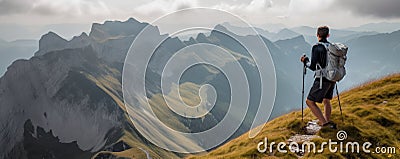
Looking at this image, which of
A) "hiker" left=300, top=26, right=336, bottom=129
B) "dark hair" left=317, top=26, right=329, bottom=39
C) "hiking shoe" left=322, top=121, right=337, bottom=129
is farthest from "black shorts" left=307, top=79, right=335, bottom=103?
"dark hair" left=317, top=26, right=329, bottom=39

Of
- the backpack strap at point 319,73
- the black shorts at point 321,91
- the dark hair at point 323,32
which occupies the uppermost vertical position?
the dark hair at point 323,32

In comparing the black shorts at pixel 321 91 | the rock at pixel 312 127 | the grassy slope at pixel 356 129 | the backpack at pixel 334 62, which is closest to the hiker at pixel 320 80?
the black shorts at pixel 321 91

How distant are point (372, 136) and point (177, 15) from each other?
32.0 ft

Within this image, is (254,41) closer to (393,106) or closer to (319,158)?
(319,158)

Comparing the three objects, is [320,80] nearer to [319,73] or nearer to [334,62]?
[319,73]

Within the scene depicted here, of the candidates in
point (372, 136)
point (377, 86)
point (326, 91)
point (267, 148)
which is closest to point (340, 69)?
point (326, 91)

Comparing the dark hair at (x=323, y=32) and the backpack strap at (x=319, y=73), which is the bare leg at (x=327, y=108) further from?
the dark hair at (x=323, y=32)

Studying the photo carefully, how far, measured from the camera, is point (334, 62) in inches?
562

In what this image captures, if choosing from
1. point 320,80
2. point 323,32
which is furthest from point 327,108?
point 323,32

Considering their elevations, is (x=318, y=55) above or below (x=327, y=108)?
above

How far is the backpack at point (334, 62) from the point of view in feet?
46.1

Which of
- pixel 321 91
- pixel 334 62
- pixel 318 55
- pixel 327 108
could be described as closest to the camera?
pixel 334 62

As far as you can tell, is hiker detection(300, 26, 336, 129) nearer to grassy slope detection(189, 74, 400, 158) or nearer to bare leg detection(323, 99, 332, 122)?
bare leg detection(323, 99, 332, 122)

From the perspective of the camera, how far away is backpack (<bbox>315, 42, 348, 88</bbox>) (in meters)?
14.1
